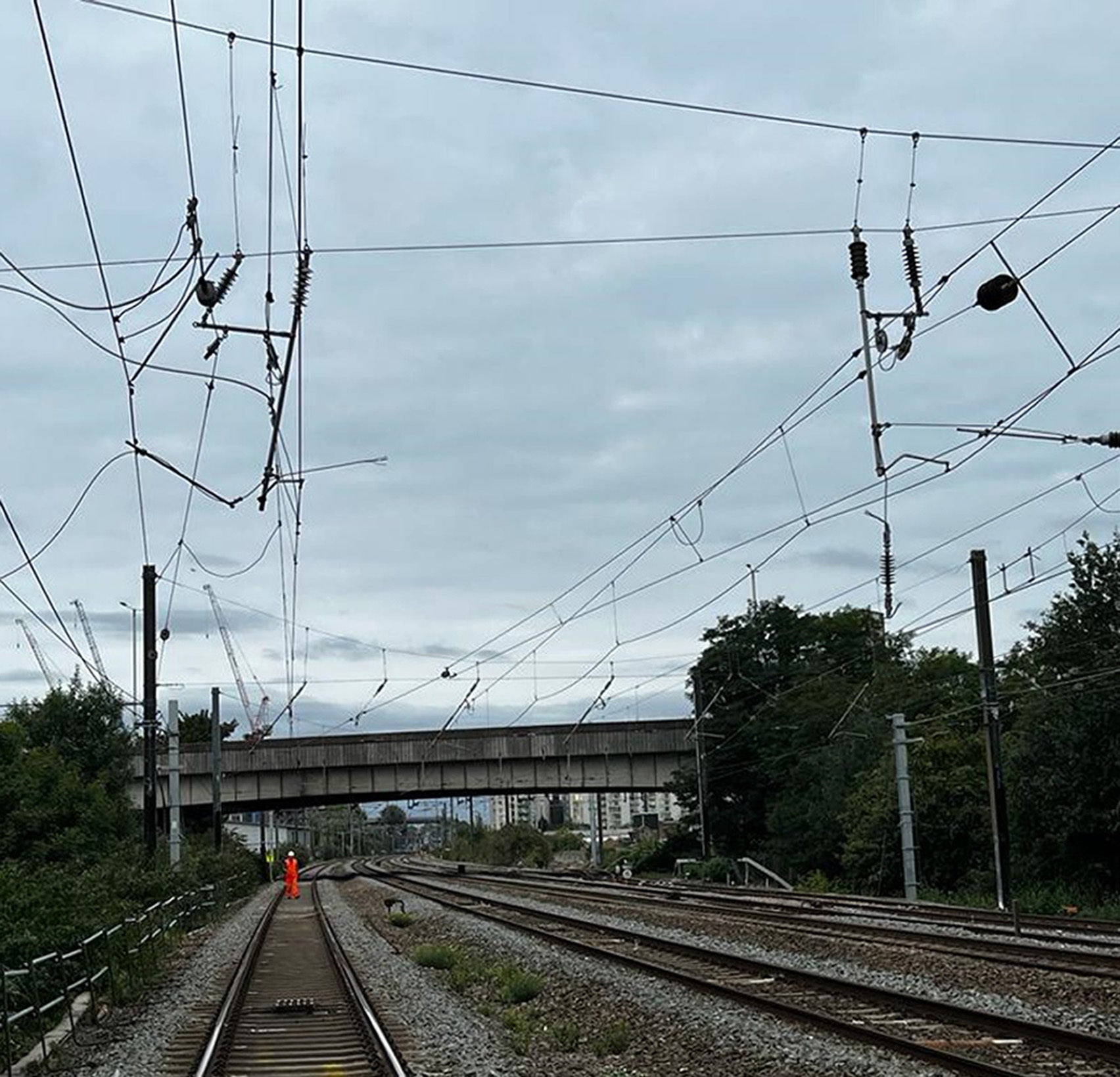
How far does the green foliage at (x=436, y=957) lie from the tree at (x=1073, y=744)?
75.1 feet

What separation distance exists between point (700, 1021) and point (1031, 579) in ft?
69.3

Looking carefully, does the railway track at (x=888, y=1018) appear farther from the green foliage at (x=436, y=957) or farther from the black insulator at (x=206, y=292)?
the black insulator at (x=206, y=292)

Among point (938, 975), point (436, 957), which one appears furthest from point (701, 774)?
point (938, 975)

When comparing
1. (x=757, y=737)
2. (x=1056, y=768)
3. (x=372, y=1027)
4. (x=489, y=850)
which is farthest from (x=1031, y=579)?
(x=489, y=850)

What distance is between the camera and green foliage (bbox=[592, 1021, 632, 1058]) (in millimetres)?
16219

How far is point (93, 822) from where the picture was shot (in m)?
59.4

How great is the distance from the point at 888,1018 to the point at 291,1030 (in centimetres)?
722

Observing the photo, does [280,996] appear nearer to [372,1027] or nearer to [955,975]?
[372,1027]

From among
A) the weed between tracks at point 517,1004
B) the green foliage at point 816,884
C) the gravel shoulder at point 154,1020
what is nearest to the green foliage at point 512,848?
the green foliage at point 816,884

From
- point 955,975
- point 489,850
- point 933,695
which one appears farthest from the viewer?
point 489,850

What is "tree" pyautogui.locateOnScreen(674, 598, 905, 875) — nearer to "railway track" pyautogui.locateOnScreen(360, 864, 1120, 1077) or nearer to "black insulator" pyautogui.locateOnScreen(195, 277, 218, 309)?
"railway track" pyautogui.locateOnScreen(360, 864, 1120, 1077)

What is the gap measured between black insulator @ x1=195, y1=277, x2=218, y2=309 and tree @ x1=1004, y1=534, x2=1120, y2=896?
33097 mm

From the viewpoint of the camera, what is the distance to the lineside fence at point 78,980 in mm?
15500

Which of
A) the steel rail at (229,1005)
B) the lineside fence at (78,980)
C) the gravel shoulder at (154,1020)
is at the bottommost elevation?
the gravel shoulder at (154,1020)
